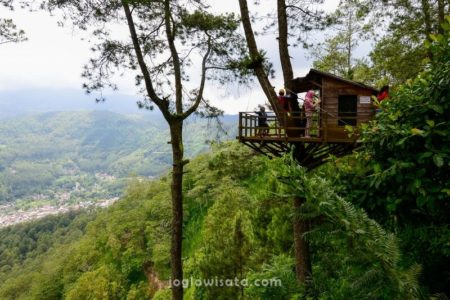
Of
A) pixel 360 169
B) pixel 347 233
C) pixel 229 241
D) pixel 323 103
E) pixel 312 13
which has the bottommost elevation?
pixel 229 241

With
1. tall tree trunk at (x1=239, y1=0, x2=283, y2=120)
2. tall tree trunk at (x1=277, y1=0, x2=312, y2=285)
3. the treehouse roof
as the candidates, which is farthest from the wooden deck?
the treehouse roof

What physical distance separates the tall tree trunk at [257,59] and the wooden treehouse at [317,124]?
124mm

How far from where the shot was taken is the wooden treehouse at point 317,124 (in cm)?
807

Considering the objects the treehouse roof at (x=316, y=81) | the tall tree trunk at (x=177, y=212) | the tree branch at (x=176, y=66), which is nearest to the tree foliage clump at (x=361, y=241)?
the treehouse roof at (x=316, y=81)

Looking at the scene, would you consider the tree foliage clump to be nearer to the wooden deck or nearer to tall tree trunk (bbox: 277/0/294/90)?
the wooden deck

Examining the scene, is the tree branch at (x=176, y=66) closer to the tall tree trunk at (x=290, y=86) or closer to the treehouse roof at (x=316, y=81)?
the tall tree trunk at (x=290, y=86)

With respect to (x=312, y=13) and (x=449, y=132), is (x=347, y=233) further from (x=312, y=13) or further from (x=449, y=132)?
(x=312, y=13)

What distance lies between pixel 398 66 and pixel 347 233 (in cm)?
1454

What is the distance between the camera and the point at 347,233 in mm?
2469

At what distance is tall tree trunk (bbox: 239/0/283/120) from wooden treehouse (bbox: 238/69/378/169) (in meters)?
0.12

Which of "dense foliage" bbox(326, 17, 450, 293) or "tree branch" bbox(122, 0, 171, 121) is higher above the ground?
"tree branch" bbox(122, 0, 171, 121)

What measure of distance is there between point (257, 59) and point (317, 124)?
7.80 feet

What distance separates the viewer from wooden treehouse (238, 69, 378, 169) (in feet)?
26.5

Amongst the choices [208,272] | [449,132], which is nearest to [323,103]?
[449,132]
